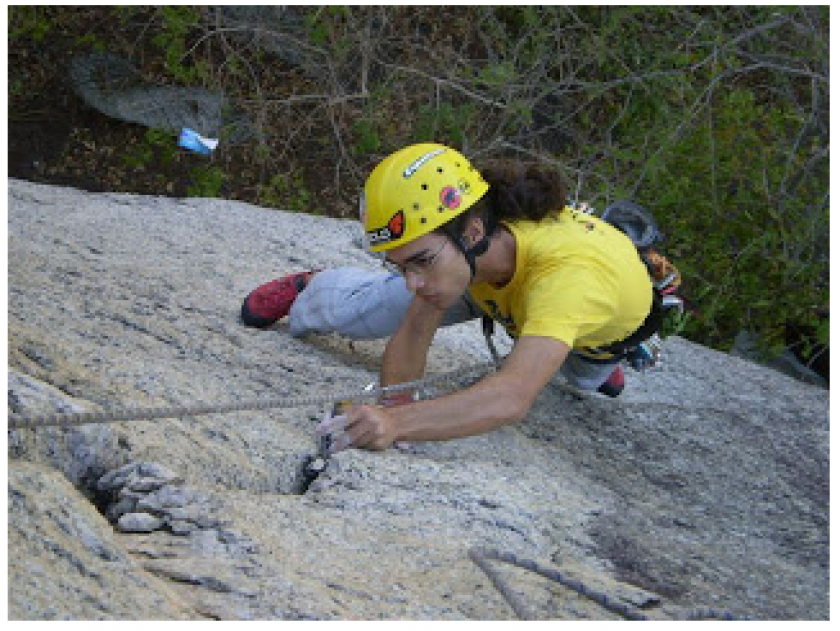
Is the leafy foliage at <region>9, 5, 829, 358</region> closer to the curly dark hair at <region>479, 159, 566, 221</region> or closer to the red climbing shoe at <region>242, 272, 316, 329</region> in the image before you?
the red climbing shoe at <region>242, 272, 316, 329</region>

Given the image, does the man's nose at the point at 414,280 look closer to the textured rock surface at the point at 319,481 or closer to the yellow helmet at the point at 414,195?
the yellow helmet at the point at 414,195

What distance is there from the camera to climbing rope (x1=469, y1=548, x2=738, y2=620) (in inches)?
77.1

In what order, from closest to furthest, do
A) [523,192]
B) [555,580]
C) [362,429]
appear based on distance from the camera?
1. [555,580]
2. [362,429]
3. [523,192]

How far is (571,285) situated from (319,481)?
66 cm

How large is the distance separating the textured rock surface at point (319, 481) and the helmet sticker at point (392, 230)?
47 cm

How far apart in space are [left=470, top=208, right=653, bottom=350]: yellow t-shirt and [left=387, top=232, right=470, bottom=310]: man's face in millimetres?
139

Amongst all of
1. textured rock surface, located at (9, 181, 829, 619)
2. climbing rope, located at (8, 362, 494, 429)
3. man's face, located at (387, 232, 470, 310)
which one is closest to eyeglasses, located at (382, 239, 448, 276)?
man's face, located at (387, 232, 470, 310)

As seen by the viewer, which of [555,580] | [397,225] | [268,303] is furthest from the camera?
[268,303]

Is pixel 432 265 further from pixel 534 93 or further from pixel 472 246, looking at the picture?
pixel 534 93

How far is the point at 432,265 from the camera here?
252 centimetres

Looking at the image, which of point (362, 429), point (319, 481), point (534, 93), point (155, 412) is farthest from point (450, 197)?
point (534, 93)

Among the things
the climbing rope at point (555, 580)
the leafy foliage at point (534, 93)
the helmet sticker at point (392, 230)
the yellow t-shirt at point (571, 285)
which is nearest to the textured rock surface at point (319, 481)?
the climbing rope at point (555, 580)

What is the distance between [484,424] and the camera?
7.47 feet

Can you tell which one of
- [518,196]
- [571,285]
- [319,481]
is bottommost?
[319,481]
